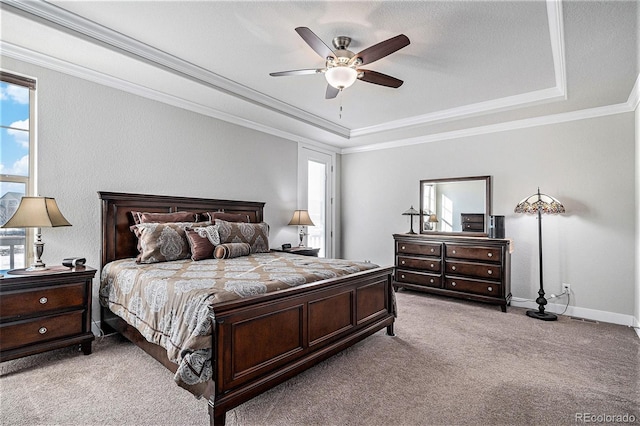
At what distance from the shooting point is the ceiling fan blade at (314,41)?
2244 millimetres

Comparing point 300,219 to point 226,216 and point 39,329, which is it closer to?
point 226,216

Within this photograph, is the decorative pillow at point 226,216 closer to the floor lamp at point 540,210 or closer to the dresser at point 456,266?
the dresser at point 456,266

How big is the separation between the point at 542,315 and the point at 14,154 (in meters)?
5.80

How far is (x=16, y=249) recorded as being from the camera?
2904 millimetres

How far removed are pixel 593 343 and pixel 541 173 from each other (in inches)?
86.2

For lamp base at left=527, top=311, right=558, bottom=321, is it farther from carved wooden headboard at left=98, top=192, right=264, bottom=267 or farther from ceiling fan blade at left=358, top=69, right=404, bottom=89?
carved wooden headboard at left=98, top=192, right=264, bottom=267

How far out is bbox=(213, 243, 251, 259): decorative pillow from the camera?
3322 mm

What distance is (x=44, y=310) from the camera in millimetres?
2537

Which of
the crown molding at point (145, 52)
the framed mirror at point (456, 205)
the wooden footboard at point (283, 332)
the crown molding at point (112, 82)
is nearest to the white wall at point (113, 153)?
the crown molding at point (112, 82)

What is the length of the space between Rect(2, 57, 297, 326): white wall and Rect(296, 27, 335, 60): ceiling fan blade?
2239 millimetres

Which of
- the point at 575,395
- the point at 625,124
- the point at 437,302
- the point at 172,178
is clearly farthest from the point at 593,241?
the point at 172,178

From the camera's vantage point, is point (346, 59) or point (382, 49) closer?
point (382, 49)

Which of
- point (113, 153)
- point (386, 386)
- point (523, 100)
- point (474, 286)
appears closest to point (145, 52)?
point (113, 153)

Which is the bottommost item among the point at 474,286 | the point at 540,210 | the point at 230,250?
the point at 474,286
